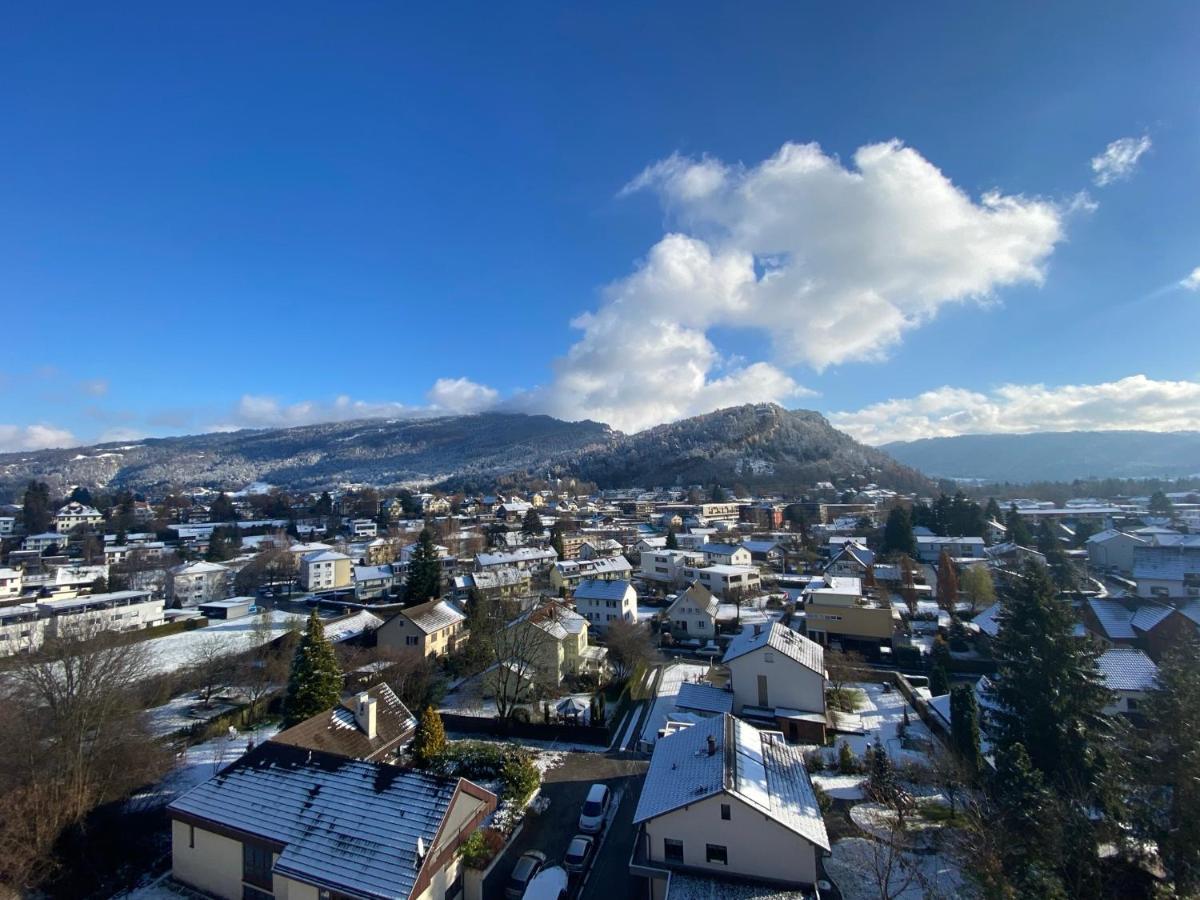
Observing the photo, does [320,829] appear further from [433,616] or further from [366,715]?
[433,616]

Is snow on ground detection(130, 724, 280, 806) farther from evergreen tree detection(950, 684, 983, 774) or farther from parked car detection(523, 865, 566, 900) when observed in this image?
evergreen tree detection(950, 684, 983, 774)

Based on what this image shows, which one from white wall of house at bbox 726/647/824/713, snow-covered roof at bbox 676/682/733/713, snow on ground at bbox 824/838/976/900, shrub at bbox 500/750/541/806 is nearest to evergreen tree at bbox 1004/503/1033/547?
white wall of house at bbox 726/647/824/713

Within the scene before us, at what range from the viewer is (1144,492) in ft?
306

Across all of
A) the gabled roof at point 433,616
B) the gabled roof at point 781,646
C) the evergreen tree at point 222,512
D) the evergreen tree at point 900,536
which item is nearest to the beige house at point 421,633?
the gabled roof at point 433,616

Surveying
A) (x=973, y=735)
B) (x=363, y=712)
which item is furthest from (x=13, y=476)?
(x=973, y=735)

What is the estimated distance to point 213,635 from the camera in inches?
1161

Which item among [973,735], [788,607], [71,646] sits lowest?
[788,607]

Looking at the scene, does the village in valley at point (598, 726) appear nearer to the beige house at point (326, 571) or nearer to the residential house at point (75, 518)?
the beige house at point (326, 571)

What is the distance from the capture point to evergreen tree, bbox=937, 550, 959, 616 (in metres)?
35.6

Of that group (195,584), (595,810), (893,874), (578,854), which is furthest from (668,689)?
(195,584)

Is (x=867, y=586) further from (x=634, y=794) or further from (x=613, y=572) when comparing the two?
(x=634, y=794)

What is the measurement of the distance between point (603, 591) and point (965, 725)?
71.3 ft

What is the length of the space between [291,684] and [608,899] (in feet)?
40.9

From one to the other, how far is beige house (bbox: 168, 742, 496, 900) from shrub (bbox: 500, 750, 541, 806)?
233 cm
